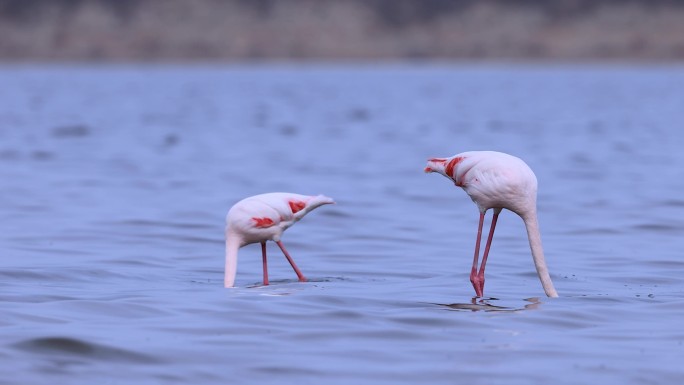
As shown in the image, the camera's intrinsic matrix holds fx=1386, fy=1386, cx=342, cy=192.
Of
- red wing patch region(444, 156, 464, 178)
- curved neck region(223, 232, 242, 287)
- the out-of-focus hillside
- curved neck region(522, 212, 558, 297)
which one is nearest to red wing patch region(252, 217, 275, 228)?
curved neck region(223, 232, 242, 287)

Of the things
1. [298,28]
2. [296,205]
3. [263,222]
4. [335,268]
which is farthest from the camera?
[298,28]

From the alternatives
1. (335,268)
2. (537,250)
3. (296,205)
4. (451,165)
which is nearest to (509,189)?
(537,250)

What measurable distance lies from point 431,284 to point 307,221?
15.0 feet

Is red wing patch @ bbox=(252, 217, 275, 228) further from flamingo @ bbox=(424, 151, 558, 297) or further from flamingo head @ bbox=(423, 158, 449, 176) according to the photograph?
flamingo @ bbox=(424, 151, 558, 297)

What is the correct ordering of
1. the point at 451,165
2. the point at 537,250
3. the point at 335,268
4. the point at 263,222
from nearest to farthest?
the point at 537,250
the point at 451,165
the point at 263,222
the point at 335,268

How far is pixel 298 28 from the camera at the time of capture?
92.1m

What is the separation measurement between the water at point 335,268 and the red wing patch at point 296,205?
1.63 feet

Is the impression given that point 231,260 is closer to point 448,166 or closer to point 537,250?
point 448,166

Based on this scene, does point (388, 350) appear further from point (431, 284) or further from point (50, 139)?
point (50, 139)

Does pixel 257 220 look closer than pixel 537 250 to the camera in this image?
No

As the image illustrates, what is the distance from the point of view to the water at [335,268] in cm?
642

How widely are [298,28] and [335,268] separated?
3260 inches

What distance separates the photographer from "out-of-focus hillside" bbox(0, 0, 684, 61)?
9044 centimetres

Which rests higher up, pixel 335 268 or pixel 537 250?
pixel 537 250
